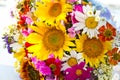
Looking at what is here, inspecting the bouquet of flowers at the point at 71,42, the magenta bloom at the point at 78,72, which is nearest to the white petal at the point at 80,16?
the bouquet of flowers at the point at 71,42

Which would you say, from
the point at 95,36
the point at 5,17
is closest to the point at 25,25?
the point at 95,36

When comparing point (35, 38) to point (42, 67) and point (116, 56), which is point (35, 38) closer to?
point (42, 67)

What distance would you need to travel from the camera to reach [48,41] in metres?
0.66

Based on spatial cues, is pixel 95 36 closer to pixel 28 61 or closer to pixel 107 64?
pixel 107 64

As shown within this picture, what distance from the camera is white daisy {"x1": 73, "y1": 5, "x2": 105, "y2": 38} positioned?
651 millimetres

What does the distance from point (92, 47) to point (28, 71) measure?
0.20 m

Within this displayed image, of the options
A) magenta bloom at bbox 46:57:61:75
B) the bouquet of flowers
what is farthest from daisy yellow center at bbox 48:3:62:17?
magenta bloom at bbox 46:57:61:75

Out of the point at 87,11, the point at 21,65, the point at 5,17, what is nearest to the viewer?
the point at 87,11

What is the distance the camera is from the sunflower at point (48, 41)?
25.7 inches

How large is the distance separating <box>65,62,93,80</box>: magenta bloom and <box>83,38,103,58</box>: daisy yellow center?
0.03 meters

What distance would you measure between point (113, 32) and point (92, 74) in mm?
114

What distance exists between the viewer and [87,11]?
2.14ft

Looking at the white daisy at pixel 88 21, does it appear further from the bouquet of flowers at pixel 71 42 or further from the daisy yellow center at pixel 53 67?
the daisy yellow center at pixel 53 67

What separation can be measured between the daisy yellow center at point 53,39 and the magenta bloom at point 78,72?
2.4 inches
